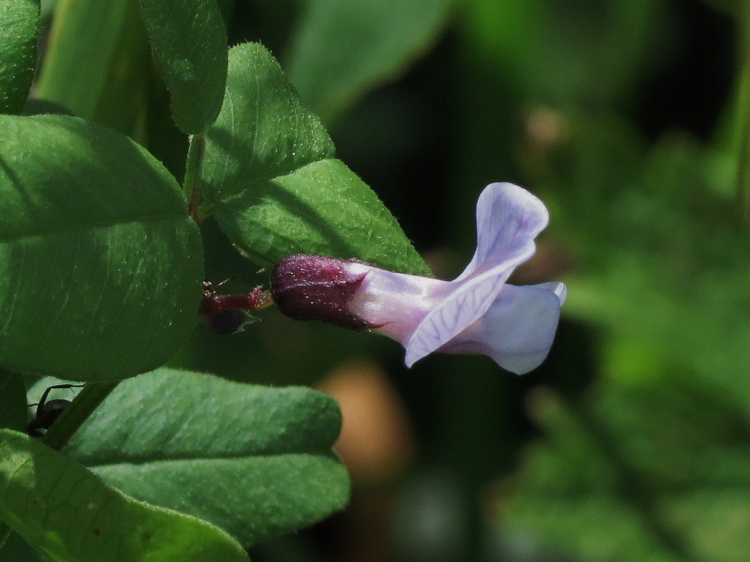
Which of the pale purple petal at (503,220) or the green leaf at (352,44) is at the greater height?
the pale purple petal at (503,220)

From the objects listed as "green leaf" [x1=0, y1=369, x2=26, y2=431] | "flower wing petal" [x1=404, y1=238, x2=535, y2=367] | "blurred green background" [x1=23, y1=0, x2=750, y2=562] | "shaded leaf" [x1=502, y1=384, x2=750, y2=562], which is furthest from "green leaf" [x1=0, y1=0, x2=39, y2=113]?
"shaded leaf" [x1=502, y1=384, x2=750, y2=562]

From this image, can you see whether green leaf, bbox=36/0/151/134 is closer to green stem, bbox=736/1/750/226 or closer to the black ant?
the black ant

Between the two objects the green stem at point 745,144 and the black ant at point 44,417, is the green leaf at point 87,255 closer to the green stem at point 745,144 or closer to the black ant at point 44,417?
the black ant at point 44,417

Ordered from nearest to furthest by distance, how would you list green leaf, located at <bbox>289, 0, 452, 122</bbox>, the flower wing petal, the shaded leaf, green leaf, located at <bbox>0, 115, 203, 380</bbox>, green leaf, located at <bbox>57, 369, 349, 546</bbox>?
green leaf, located at <bbox>0, 115, 203, 380</bbox>, the flower wing petal, green leaf, located at <bbox>57, 369, 349, 546</bbox>, green leaf, located at <bbox>289, 0, 452, 122</bbox>, the shaded leaf

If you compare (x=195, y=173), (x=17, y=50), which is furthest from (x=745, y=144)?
(x=17, y=50)

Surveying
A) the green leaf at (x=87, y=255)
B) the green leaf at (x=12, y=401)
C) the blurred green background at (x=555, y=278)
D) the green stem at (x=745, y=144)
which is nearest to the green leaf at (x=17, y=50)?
the green leaf at (x=87, y=255)
